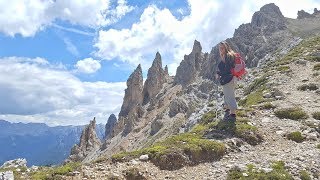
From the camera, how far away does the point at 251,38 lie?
19812cm

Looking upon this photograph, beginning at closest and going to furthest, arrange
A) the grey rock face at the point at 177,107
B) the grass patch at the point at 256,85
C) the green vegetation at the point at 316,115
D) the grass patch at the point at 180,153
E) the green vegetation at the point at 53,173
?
the green vegetation at the point at 53,173 < the grass patch at the point at 180,153 < the green vegetation at the point at 316,115 < the grass patch at the point at 256,85 < the grey rock face at the point at 177,107

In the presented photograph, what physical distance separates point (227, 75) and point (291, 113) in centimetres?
627

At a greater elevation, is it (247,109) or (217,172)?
(247,109)

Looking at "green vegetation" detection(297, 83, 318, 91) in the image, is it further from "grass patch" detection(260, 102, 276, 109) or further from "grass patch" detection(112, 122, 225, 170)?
"grass patch" detection(112, 122, 225, 170)

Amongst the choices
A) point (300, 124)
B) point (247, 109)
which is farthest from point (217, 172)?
point (247, 109)

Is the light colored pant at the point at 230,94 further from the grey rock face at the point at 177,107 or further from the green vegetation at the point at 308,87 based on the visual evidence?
the grey rock face at the point at 177,107

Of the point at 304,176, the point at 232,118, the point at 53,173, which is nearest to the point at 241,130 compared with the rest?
the point at 232,118

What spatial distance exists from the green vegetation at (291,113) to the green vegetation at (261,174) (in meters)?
10.1

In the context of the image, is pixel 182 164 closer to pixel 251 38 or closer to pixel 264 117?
pixel 264 117

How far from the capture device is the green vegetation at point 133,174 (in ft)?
56.9

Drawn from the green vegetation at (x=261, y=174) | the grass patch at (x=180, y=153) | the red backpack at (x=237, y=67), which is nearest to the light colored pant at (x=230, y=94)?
the red backpack at (x=237, y=67)

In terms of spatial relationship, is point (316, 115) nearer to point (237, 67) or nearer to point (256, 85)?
point (237, 67)

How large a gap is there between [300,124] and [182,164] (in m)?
10.7

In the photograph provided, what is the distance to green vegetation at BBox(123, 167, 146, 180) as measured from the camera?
1733 cm
